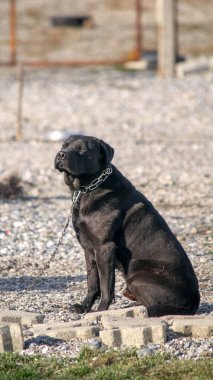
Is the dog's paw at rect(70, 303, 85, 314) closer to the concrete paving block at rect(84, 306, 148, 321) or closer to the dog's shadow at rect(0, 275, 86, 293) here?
the concrete paving block at rect(84, 306, 148, 321)

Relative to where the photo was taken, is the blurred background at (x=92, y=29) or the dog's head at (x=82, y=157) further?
the blurred background at (x=92, y=29)

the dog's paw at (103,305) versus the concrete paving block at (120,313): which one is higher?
the concrete paving block at (120,313)

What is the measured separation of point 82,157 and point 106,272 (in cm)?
85

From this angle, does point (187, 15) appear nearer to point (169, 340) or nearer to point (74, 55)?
point (74, 55)

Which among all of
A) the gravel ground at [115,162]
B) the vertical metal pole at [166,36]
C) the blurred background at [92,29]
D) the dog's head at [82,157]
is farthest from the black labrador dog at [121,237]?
the blurred background at [92,29]

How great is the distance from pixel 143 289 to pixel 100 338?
957mm

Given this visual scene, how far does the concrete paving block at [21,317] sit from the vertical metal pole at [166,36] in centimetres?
1648

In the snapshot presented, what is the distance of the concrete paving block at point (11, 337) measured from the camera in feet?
23.6

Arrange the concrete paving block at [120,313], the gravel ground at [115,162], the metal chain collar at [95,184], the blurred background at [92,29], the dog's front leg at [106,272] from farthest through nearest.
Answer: the blurred background at [92,29], the gravel ground at [115,162], the metal chain collar at [95,184], the dog's front leg at [106,272], the concrete paving block at [120,313]

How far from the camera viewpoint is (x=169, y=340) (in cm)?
740

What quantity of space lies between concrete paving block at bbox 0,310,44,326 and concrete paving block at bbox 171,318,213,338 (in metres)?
0.95

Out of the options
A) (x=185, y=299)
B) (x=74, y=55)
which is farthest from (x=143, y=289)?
(x=74, y=55)

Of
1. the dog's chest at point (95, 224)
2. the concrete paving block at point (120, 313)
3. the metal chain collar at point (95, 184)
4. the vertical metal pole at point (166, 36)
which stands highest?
the metal chain collar at point (95, 184)

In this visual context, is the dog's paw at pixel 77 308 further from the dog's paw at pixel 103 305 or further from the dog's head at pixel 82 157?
the dog's head at pixel 82 157
